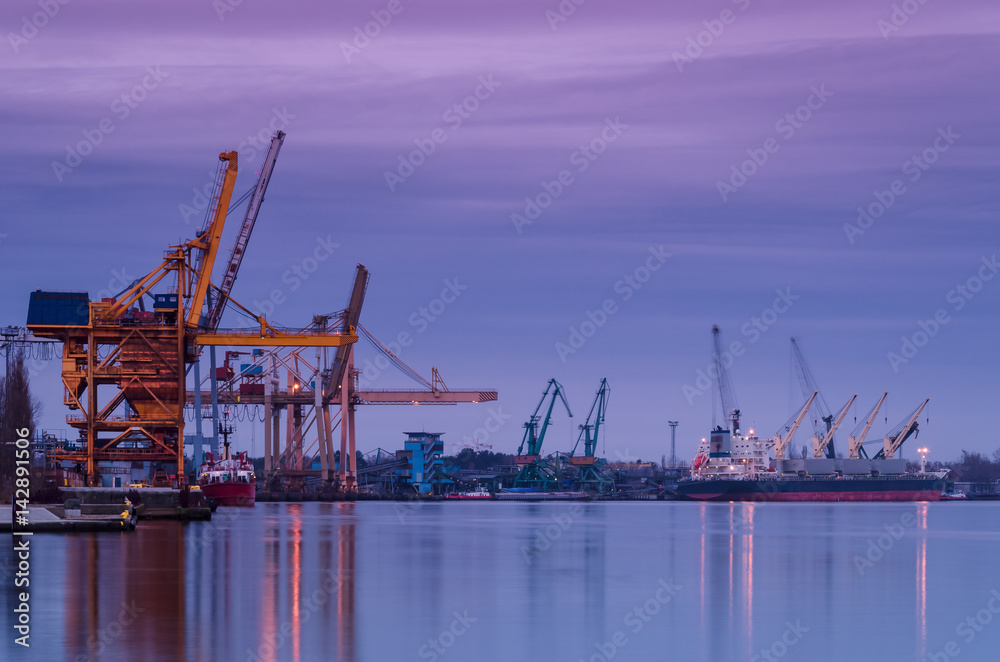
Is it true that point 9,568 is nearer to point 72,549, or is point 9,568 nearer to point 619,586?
point 72,549

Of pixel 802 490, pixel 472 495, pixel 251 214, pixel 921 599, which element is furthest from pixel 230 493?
pixel 472 495

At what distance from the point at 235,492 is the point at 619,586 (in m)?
51.5

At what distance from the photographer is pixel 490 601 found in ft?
67.4

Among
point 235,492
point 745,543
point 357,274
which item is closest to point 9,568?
point 745,543

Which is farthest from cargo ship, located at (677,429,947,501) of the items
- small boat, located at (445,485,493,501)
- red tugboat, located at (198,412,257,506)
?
red tugboat, located at (198,412,257,506)

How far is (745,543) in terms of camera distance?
3962 cm

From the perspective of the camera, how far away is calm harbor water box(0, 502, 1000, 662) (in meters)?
15.3

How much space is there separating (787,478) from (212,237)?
3376 inches

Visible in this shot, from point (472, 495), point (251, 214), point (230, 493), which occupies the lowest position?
point (472, 495)

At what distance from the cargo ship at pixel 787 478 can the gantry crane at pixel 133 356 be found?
8164 centimetres

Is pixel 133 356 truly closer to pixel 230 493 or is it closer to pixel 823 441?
pixel 230 493

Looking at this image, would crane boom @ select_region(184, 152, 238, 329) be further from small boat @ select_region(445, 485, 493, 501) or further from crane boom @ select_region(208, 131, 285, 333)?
small boat @ select_region(445, 485, 493, 501)

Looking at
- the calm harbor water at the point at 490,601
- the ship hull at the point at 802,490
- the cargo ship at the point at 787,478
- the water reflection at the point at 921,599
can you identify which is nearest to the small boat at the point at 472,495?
the cargo ship at the point at 787,478

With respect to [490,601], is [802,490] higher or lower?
lower
